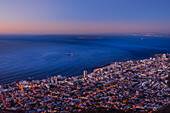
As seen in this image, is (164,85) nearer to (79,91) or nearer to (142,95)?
(142,95)

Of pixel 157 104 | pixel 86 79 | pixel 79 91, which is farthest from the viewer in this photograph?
pixel 86 79

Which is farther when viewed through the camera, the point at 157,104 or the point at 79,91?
the point at 79,91

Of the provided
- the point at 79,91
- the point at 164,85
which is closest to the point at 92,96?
the point at 79,91

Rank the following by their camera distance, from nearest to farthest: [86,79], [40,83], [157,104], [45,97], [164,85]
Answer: [157,104] → [45,97] → [164,85] → [40,83] → [86,79]

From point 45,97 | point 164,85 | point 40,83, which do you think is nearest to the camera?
point 45,97

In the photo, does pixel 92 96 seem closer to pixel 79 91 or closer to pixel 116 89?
pixel 79 91

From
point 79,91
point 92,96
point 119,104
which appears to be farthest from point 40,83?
point 119,104
